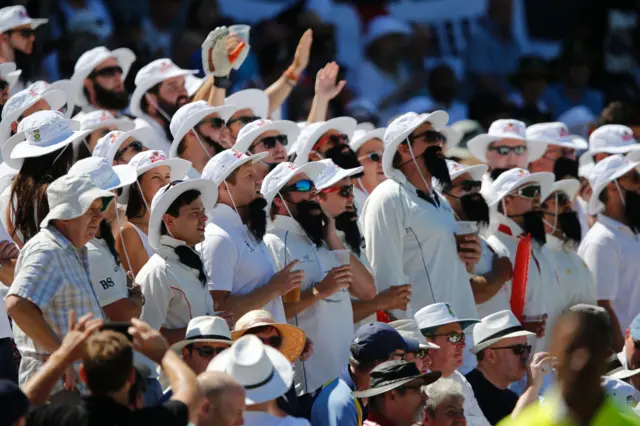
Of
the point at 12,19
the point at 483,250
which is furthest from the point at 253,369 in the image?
the point at 12,19

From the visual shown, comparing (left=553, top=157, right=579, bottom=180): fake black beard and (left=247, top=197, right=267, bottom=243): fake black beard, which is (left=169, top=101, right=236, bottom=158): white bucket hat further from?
(left=553, top=157, right=579, bottom=180): fake black beard

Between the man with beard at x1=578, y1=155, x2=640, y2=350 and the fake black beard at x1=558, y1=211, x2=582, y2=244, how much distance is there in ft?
0.91

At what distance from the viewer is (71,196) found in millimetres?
6992

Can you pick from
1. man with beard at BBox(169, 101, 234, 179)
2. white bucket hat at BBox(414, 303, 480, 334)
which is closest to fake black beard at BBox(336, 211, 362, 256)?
white bucket hat at BBox(414, 303, 480, 334)

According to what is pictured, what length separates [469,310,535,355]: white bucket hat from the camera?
28.7ft

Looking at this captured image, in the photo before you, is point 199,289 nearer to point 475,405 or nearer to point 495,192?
point 475,405

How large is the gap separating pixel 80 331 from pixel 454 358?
3207mm

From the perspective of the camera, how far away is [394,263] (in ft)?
29.9

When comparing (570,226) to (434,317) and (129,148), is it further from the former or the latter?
(129,148)

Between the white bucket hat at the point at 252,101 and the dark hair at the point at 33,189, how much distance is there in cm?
251

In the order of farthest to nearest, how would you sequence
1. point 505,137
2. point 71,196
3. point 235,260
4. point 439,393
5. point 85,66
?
point 505,137 → point 85,66 → point 235,260 → point 439,393 → point 71,196

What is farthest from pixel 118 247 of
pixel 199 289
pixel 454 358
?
pixel 454 358

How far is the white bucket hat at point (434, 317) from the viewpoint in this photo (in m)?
8.50

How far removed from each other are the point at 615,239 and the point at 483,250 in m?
1.39
